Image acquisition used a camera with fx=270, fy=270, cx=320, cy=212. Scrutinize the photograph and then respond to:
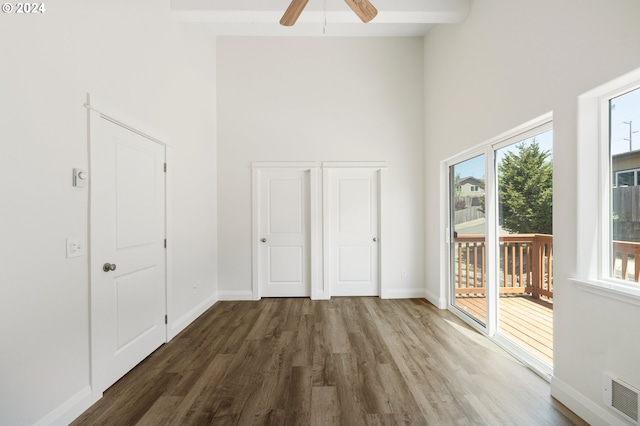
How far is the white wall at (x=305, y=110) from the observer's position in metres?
4.14

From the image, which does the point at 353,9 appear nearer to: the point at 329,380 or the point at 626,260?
the point at 626,260

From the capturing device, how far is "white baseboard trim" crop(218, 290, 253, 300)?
13.6 ft

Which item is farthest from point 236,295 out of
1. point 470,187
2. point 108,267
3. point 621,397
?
point 621,397

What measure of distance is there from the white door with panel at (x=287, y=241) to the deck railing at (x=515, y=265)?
7.24 feet

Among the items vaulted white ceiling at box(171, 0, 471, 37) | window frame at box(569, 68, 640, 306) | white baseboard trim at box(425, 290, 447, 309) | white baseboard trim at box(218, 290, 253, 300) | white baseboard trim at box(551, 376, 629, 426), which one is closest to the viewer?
white baseboard trim at box(551, 376, 629, 426)

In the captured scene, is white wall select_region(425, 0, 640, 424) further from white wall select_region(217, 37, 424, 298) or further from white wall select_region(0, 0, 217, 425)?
white wall select_region(0, 0, 217, 425)

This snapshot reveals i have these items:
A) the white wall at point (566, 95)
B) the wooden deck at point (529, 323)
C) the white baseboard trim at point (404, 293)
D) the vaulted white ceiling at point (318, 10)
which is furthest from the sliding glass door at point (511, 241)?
the vaulted white ceiling at point (318, 10)

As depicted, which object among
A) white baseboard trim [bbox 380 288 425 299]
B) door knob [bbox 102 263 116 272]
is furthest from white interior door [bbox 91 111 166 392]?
white baseboard trim [bbox 380 288 425 299]

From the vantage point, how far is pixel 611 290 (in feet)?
5.00

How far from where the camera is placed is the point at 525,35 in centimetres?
214

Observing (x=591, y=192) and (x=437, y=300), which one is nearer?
(x=591, y=192)

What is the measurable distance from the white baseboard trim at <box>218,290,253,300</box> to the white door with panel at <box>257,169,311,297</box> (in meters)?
0.20

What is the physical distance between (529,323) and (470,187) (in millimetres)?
1510

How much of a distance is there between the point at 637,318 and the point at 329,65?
422 centimetres
